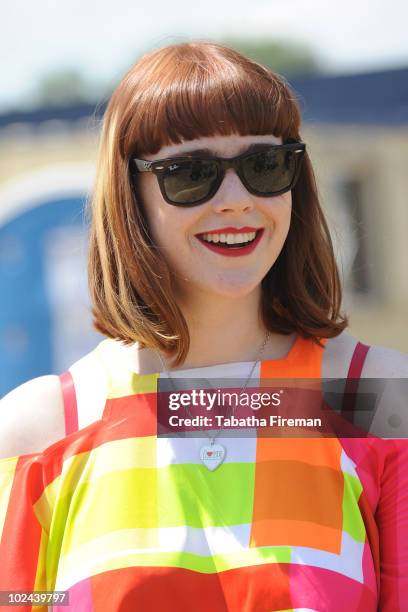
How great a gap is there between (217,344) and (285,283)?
0.21 m

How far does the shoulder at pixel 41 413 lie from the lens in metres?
1.75

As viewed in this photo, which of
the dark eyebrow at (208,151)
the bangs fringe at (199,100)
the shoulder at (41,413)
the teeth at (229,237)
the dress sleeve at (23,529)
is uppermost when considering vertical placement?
the bangs fringe at (199,100)

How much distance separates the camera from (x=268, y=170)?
5.53 feet

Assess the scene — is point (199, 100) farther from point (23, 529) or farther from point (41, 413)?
point (23, 529)

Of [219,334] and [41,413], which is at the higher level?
[219,334]

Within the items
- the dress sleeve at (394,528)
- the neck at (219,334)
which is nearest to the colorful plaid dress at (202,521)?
the dress sleeve at (394,528)

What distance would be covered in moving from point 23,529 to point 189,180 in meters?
0.72

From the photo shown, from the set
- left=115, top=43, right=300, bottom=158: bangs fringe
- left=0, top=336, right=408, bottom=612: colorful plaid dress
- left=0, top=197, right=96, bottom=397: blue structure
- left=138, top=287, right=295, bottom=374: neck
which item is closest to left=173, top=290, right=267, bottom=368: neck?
left=138, top=287, right=295, bottom=374: neck

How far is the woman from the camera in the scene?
1603 mm

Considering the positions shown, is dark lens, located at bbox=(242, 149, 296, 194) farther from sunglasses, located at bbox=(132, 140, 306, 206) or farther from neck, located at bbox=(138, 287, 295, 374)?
neck, located at bbox=(138, 287, 295, 374)

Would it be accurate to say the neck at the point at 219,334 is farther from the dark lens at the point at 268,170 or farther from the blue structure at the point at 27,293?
the blue structure at the point at 27,293

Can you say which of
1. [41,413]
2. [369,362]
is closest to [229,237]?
[369,362]

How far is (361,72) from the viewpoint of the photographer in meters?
4.14

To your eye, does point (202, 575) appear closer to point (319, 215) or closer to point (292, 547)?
point (292, 547)
